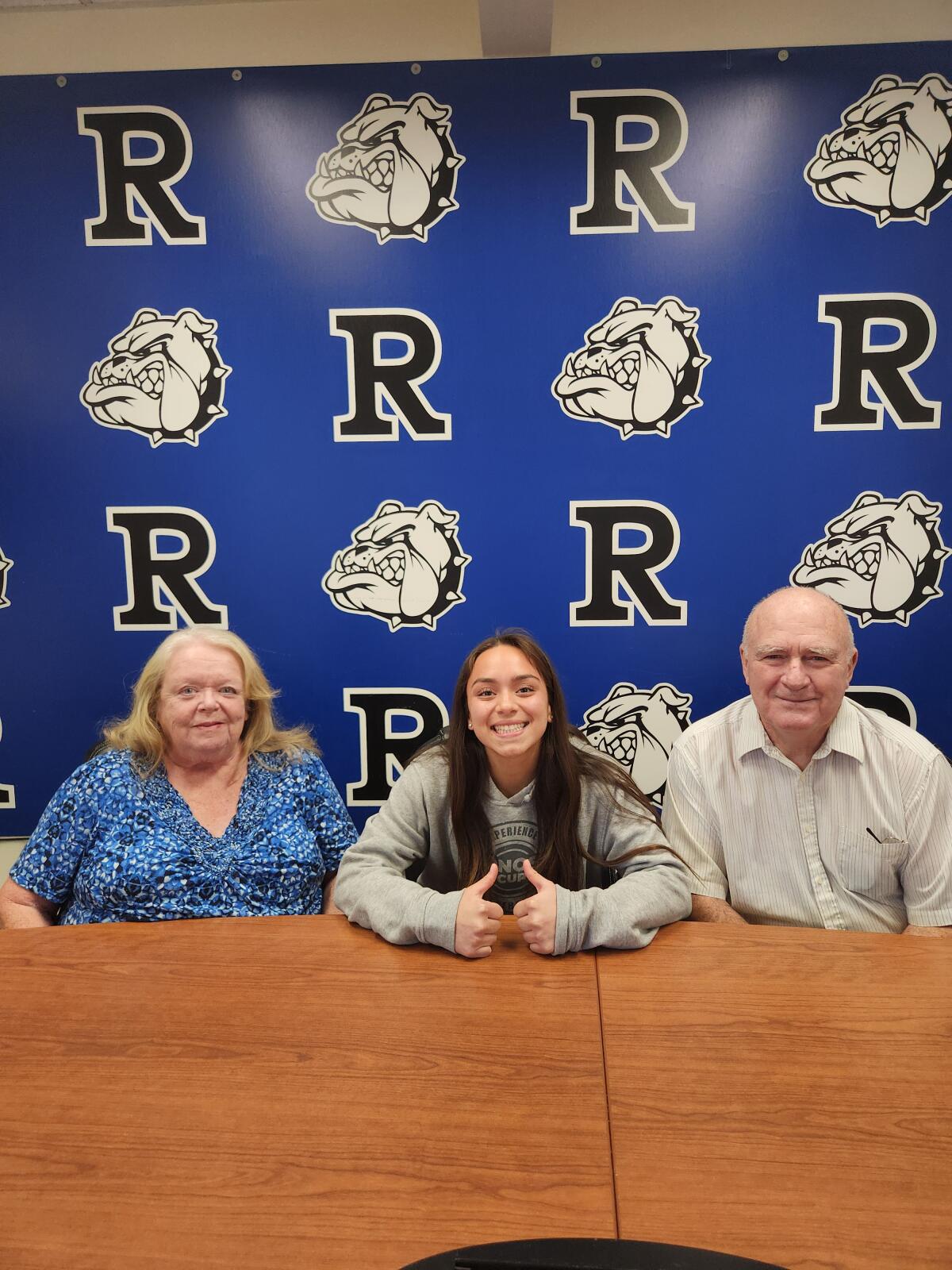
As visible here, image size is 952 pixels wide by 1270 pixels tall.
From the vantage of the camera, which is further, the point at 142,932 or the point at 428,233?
the point at 428,233

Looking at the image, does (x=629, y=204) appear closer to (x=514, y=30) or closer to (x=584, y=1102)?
(x=514, y=30)

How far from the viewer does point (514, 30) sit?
92.1 inches

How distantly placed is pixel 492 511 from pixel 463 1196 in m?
1.90

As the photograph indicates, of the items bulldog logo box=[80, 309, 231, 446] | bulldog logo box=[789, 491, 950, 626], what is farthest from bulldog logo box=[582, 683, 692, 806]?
bulldog logo box=[80, 309, 231, 446]

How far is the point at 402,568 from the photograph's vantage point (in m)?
2.69

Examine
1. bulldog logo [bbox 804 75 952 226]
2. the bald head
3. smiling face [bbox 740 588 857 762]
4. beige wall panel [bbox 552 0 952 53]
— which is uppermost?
beige wall panel [bbox 552 0 952 53]

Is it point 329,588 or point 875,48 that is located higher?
point 875,48

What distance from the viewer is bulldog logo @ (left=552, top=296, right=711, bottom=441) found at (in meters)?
2.55

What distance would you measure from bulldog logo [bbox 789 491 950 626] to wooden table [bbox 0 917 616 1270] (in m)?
1.57

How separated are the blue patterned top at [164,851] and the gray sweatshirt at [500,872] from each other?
28cm

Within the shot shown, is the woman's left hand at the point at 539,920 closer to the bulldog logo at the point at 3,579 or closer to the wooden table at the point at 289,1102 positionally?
the wooden table at the point at 289,1102

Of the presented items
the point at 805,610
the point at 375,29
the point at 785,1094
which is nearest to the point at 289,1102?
the point at 785,1094

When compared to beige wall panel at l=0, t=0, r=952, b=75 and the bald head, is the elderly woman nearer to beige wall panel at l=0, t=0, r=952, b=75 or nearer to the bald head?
the bald head

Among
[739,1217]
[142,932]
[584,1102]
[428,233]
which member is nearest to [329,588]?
[428,233]
